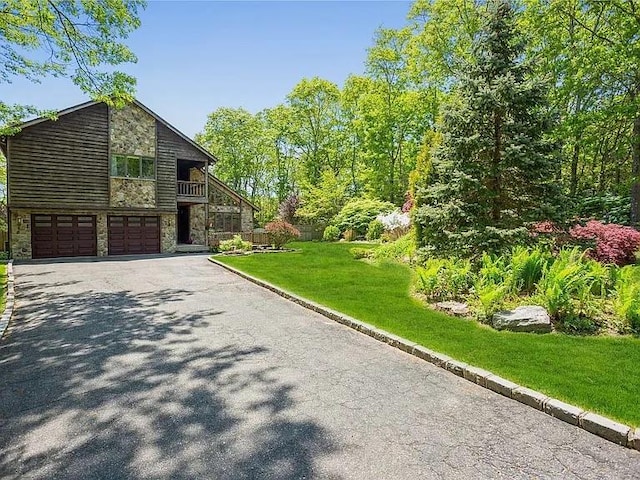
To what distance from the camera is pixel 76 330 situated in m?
6.53

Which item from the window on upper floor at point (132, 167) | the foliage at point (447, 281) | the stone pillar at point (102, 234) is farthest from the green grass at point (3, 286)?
the foliage at point (447, 281)

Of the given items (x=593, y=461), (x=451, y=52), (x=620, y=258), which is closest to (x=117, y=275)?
(x=593, y=461)

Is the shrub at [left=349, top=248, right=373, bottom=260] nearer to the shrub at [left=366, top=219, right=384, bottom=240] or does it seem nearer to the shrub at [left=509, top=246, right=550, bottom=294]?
the shrub at [left=366, top=219, right=384, bottom=240]

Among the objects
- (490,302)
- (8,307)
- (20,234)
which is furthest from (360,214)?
(8,307)

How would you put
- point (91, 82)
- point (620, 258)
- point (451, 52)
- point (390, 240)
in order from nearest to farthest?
point (620, 258), point (91, 82), point (390, 240), point (451, 52)

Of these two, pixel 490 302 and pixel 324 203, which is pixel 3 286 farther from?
pixel 324 203

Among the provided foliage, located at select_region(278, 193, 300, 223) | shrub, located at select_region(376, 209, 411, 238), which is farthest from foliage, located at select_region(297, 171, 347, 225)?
shrub, located at select_region(376, 209, 411, 238)

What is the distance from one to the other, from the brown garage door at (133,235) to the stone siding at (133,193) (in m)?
0.90

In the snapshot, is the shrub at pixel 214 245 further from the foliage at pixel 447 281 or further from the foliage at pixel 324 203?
the foliage at pixel 447 281

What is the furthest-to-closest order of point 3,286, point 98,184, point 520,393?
point 98,184, point 3,286, point 520,393

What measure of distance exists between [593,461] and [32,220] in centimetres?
2217

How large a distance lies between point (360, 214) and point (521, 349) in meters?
20.6

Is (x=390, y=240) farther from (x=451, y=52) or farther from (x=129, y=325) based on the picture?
(x=451, y=52)

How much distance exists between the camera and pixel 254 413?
12.2 feet
